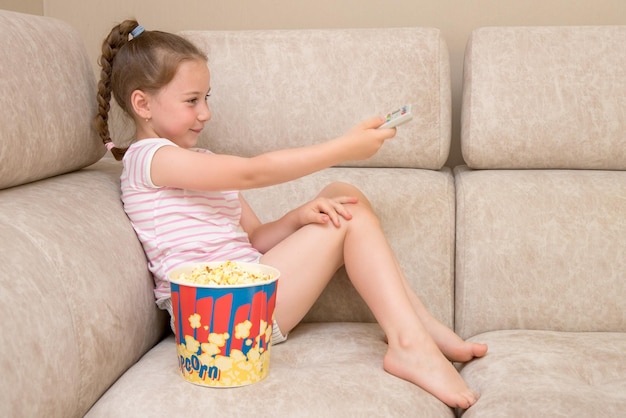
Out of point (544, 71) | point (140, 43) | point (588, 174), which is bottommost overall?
point (588, 174)

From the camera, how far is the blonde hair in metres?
1.51

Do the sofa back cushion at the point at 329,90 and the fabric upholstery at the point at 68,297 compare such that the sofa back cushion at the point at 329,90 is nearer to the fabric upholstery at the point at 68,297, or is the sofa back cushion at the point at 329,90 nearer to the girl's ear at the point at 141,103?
the girl's ear at the point at 141,103

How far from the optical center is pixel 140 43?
1.54 m

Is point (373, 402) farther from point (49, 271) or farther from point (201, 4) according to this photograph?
point (201, 4)

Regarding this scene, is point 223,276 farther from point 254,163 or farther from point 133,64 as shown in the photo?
point 133,64

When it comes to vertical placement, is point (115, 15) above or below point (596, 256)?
above

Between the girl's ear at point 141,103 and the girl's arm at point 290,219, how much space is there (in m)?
0.29

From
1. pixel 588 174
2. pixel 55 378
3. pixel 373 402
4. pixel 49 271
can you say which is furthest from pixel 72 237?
pixel 588 174

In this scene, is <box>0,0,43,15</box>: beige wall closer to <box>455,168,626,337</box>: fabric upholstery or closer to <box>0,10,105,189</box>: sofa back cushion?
<box>0,10,105,189</box>: sofa back cushion

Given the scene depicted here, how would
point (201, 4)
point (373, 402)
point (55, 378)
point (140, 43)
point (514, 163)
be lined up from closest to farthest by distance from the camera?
1. point (55, 378)
2. point (373, 402)
3. point (140, 43)
4. point (514, 163)
5. point (201, 4)

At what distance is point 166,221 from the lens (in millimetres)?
1461

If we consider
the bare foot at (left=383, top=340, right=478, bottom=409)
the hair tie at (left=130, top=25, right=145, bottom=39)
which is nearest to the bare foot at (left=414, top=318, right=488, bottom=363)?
the bare foot at (left=383, top=340, right=478, bottom=409)

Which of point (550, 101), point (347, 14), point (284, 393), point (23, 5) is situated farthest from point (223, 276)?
point (23, 5)

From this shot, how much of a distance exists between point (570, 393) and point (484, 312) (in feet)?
1.38
